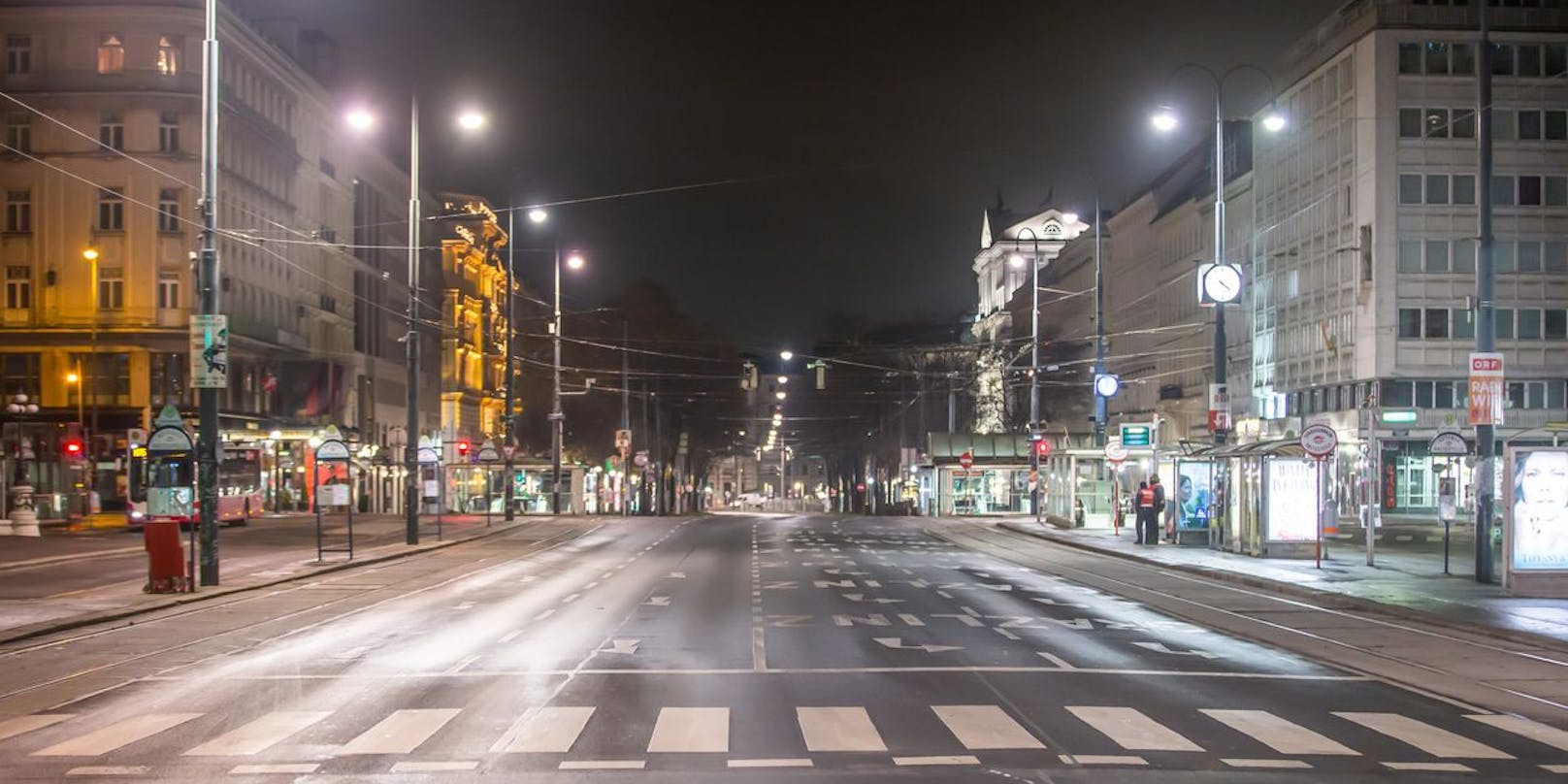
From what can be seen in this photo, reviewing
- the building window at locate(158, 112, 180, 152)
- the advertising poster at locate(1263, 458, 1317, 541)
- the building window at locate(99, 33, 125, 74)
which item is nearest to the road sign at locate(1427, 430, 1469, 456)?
the advertising poster at locate(1263, 458, 1317, 541)

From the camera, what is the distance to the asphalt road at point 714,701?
10.8 m

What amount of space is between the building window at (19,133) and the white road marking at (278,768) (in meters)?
55.5

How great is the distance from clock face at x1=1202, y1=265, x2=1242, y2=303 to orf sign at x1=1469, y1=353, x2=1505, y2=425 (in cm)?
1188

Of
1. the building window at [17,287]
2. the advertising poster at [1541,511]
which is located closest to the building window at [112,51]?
the building window at [17,287]

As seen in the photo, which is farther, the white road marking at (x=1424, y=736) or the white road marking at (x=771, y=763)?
Answer: the white road marking at (x=1424, y=736)

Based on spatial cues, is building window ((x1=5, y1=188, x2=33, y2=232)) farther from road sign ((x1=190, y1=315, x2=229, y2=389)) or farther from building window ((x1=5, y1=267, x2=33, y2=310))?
road sign ((x1=190, y1=315, x2=229, y2=389))

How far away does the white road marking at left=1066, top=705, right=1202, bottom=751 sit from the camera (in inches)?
456

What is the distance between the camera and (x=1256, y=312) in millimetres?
70812

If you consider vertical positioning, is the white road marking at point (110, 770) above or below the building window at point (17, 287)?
below

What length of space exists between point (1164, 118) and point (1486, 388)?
1429cm

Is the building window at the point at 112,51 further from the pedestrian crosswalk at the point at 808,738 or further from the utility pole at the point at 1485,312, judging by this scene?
the pedestrian crosswalk at the point at 808,738

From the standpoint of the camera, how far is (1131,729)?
40.4 feet

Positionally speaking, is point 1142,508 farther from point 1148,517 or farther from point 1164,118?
point 1164,118

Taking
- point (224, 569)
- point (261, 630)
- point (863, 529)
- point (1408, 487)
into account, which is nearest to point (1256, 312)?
point (1408, 487)
